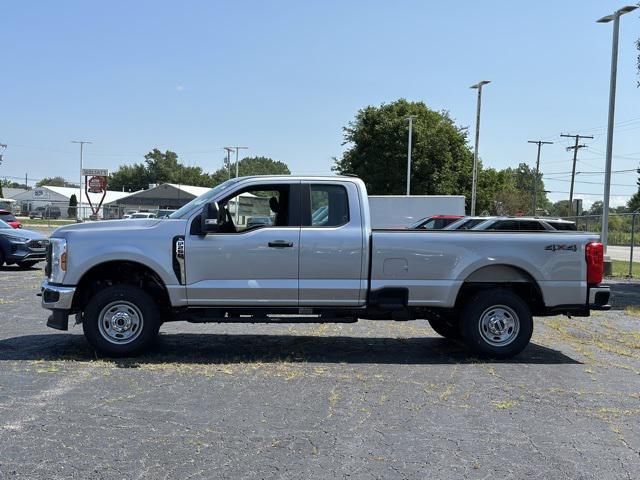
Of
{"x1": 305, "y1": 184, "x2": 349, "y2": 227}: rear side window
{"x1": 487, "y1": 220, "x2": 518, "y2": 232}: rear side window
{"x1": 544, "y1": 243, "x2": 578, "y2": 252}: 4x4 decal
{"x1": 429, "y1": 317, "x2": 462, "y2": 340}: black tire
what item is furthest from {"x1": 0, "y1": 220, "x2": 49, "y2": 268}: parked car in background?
{"x1": 544, "y1": 243, "x2": 578, "y2": 252}: 4x4 decal

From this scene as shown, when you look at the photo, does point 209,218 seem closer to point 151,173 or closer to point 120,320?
point 120,320

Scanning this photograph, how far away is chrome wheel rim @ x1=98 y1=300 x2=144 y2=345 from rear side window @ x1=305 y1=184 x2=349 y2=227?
228 centimetres

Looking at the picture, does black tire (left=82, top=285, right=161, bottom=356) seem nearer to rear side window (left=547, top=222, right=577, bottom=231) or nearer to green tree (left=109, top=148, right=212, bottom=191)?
rear side window (left=547, top=222, right=577, bottom=231)

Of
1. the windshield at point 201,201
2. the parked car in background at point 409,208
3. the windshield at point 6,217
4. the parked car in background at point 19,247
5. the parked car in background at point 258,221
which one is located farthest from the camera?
the parked car in background at point 409,208

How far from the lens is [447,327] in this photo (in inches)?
326

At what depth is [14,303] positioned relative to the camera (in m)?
10.8

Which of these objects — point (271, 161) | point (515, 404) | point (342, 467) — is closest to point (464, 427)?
point (515, 404)

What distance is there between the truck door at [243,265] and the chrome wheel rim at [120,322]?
2.20 feet

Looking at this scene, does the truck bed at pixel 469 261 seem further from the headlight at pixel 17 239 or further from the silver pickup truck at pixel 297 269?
the headlight at pixel 17 239

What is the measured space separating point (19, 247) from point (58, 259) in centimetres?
1010

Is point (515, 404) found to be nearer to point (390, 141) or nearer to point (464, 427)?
point (464, 427)

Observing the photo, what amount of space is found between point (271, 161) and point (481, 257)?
178568 millimetres

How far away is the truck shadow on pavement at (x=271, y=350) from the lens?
23.3ft

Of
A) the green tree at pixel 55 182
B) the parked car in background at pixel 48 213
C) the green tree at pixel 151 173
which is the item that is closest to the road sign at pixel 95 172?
the parked car in background at pixel 48 213
